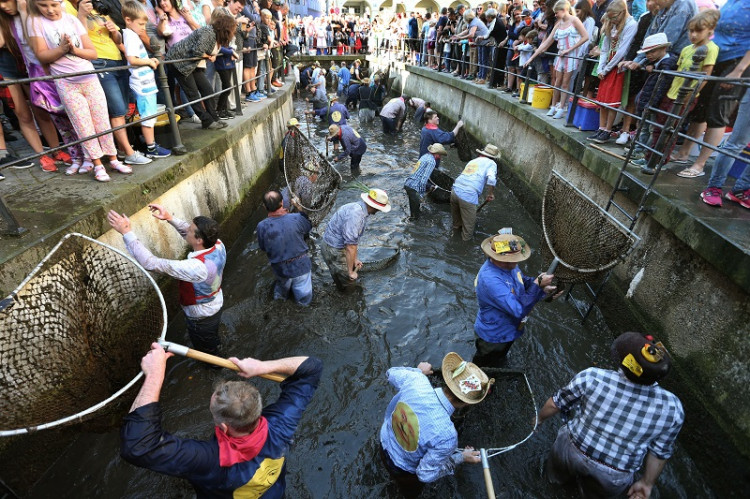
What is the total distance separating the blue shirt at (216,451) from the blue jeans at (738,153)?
467cm

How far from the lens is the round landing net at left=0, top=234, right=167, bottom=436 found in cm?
232

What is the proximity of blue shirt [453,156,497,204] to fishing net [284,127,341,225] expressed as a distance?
7.80ft

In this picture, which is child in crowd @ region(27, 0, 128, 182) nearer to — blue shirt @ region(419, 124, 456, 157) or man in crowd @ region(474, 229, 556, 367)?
man in crowd @ region(474, 229, 556, 367)

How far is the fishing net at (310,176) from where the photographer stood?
651 cm

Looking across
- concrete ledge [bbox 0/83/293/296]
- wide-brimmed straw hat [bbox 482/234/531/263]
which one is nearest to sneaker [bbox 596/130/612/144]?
wide-brimmed straw hat [bbox 482/234/531/263]

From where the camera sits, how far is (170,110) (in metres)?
4.78

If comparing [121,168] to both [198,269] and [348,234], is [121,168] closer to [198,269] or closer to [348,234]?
[198,269]

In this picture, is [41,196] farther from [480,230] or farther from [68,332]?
[480,230]

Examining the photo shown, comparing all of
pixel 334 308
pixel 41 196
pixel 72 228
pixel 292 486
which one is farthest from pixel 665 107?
pixel 41 196

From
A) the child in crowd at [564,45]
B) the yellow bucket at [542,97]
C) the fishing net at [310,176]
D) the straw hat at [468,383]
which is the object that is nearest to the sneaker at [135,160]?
the fishing net at [310,176]

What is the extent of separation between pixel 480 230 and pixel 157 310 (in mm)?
6371

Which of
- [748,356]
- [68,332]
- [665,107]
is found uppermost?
[665,107]

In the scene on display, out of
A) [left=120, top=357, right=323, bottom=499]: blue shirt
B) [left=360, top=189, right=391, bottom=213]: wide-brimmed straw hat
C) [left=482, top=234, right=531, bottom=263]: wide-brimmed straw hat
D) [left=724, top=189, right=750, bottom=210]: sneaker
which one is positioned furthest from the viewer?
[left=360, top=189, right=391, bottom=213]: wide-brimmed straw hat

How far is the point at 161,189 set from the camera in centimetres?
441
